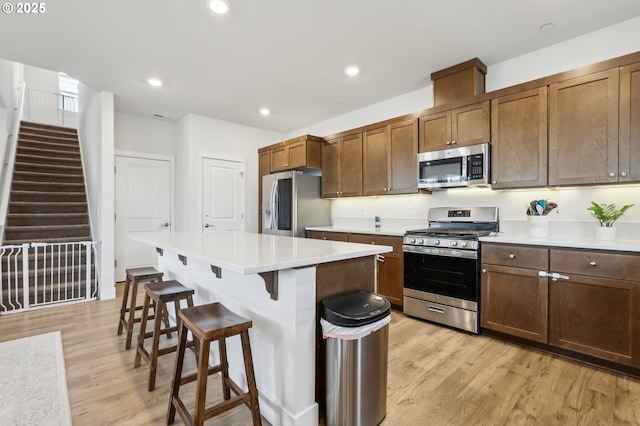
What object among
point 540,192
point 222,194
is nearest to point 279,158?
point 222,194

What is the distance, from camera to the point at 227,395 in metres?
1.76

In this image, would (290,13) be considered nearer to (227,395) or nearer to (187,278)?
(187,278)

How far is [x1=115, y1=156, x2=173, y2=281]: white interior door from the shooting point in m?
4.70

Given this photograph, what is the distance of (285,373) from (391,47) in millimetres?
2894

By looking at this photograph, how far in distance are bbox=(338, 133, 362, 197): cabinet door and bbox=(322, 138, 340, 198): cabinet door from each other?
0.08 metres

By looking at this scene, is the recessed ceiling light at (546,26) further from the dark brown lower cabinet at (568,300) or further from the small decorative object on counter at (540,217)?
the dark brown lower cabinet at (568,300)

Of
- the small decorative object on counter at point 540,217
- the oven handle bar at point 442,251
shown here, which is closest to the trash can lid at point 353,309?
the oven handle bar at point 442,251

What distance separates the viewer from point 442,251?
295 centimetres

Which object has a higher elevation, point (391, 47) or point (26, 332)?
point (391, 47)

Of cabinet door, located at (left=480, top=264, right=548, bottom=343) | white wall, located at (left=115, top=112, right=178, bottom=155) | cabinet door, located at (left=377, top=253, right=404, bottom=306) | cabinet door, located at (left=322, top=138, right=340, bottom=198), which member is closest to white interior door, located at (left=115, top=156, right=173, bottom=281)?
white wall, located at (left=115, top=112, right=178, bottom=155)

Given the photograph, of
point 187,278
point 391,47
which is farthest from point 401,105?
point 187,278

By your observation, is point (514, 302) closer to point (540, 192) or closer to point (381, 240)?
point (540, 192)

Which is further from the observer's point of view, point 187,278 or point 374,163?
point 374,163

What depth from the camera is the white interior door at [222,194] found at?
4945mm
